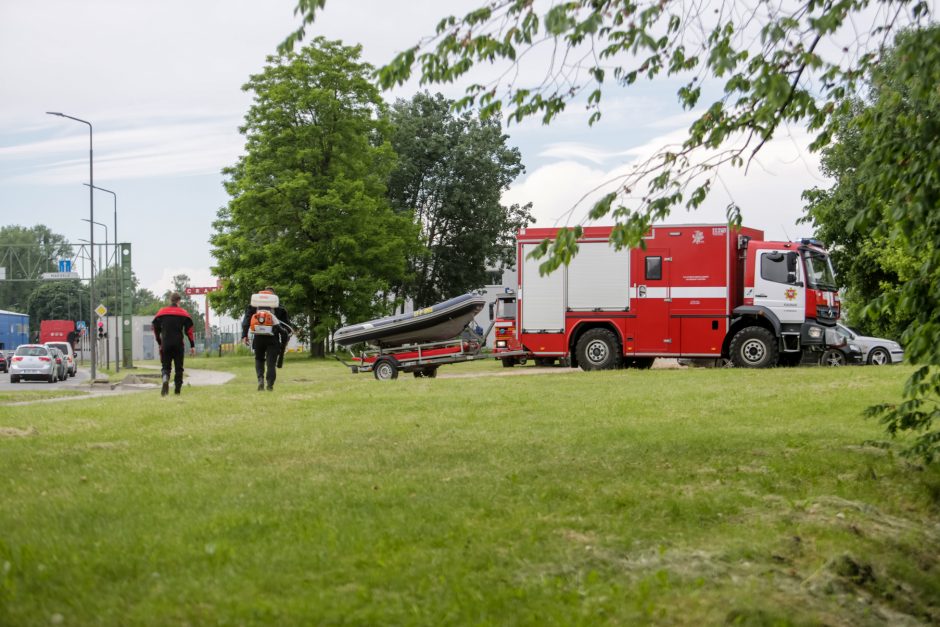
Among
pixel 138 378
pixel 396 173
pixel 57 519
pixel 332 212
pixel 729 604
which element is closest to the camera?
pixel 729 604

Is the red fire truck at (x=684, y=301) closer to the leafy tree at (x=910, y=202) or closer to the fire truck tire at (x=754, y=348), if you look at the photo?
the fire truck tire at (x=754, y=348)

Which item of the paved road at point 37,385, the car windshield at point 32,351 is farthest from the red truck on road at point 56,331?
the paved road at point 37,385

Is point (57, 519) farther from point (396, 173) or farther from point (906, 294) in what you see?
point (396, 173)

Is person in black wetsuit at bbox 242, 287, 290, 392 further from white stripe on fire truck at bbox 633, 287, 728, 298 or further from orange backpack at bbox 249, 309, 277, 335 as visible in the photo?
white stripe on fire truck at bbox 633, 287, 728, 298

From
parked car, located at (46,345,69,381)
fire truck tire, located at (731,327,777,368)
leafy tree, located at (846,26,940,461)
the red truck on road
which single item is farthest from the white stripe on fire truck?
the red truck on road

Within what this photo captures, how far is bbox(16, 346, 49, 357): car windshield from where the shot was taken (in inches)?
1638

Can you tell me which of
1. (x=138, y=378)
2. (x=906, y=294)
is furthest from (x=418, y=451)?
(x=138, y=378)

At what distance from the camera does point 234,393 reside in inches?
737

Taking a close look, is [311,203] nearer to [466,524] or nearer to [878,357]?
[878,357]

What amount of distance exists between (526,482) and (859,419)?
641 cm

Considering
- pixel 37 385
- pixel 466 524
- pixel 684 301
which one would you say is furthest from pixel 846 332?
pixel 37 385

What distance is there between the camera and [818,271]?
24.7 m

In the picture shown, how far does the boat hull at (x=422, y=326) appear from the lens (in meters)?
25.1

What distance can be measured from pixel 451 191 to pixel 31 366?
24.9 meters
